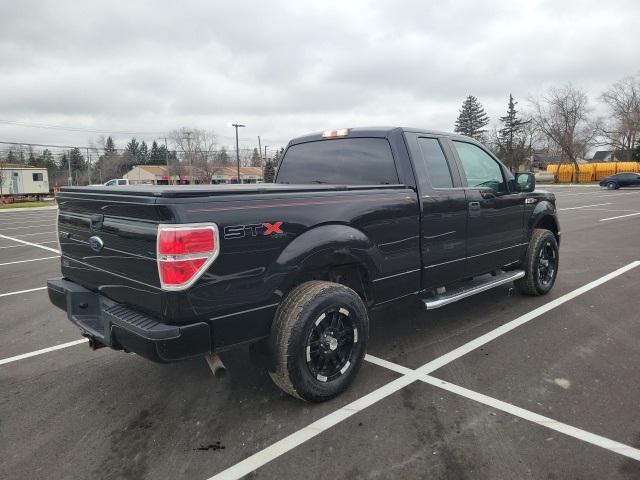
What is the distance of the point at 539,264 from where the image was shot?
564 cm

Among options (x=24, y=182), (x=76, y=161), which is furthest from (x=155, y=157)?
(x=24, y=182)

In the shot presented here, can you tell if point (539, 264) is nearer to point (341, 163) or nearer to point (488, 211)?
point (488, 211)

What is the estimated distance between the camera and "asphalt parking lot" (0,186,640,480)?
2.59 metres

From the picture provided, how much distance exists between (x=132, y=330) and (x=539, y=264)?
4735mm

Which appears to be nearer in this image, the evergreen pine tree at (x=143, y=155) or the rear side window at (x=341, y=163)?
the rear side window at (x=341, y=163)

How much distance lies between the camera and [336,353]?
10.9 feet

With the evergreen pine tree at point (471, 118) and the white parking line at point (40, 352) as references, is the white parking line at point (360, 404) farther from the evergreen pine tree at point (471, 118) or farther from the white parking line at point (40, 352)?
the evergreen pine tree at point (471, 118)

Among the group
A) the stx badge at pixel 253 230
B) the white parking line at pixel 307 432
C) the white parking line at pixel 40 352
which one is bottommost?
the white parking line at pixel 307 432

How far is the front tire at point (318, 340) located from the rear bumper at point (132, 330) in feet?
1.67

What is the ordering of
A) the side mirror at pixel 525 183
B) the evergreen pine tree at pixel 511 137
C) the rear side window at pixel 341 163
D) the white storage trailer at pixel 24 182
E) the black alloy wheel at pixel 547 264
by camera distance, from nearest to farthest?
the rear side window at pixel 341 163 → the side mirror at pixel 525 183 → the black alloy wheel at pixel 547 264 → the white storage trailer at pixel 24 182 → the evergreen pine tree at pixel 511 137

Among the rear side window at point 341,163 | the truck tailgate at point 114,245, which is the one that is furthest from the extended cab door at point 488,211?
the truck tailgate at point 114,245

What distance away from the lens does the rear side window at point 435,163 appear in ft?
13.6

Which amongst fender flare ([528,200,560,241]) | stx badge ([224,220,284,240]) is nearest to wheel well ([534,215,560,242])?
fender flare ([528,200,560,241])

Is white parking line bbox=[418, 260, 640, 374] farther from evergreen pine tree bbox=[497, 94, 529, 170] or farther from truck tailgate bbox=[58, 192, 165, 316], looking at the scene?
evergreen pine tree bbox=[497, 94, 529, 170]
